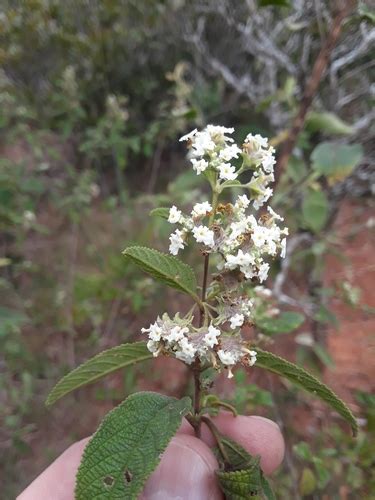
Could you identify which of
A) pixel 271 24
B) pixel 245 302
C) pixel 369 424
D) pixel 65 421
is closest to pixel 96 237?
pixel 65 421

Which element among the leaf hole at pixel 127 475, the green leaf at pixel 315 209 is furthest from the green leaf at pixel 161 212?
the green leaf at pixel 315 209

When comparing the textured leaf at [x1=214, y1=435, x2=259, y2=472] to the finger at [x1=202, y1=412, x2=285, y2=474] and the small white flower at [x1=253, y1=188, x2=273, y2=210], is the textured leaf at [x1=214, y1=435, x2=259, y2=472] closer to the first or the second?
the finger at [x1=202, y1=412, x2=285, y2=474]

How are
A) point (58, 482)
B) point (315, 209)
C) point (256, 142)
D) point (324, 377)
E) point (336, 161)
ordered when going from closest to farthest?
point (256, 142) → point (58, 482) → point (336, 161) → point (315, 209) → point (324, 377)

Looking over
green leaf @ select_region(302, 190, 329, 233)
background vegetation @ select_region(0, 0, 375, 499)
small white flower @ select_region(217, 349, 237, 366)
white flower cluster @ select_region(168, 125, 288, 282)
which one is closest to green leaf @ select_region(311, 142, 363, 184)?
background vegetation @ select_region(0, 0, 375, 499)

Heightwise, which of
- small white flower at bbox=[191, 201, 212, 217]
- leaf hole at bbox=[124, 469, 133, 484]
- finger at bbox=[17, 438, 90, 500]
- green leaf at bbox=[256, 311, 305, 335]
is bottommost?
finger at bbox=[17, 438, 90, 500]

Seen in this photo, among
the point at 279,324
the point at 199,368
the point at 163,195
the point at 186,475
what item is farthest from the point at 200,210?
the point at 163,195

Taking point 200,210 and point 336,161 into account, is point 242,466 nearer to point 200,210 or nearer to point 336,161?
point 200,210

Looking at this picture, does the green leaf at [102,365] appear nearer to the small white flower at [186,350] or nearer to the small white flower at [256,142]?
the small white flower at [186,350]
